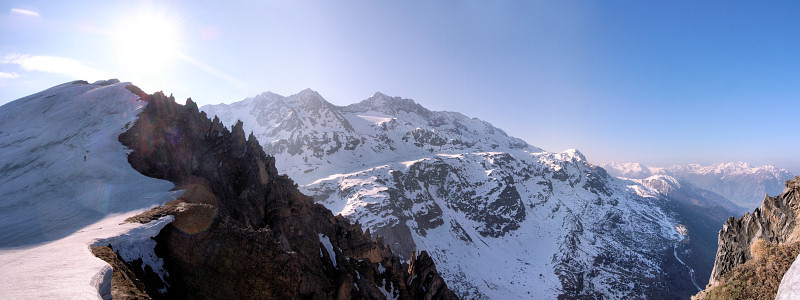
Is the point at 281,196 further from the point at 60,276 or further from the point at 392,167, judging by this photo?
the point at 392,167

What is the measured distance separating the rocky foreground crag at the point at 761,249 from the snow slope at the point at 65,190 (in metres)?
17.1

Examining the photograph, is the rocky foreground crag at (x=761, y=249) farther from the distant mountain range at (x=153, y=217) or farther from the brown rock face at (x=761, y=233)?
the distant mountain range at (x=153, y=217)

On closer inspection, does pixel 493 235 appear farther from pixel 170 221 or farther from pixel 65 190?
pixel 65 190

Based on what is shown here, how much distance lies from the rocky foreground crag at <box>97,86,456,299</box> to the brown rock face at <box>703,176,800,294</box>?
1776 centimetres

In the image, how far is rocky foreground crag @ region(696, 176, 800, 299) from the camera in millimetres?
7695

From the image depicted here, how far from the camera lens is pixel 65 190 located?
57.7 feet

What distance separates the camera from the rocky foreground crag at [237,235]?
1338 centimetres

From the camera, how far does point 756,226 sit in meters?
11.3

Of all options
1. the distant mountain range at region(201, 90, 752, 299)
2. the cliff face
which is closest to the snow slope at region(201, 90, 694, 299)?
the distant mountain range at region(201, 90, 752, 299)

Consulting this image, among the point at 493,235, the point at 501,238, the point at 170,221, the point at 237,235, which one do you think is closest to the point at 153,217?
the point at 170,221

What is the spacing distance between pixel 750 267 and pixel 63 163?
3572cm

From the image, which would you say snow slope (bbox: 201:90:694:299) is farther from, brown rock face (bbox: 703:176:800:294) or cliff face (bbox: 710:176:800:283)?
brown rock face (bbox: 703:176:800:294)

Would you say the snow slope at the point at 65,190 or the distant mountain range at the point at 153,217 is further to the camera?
the distant mountain range at the point at 153,217

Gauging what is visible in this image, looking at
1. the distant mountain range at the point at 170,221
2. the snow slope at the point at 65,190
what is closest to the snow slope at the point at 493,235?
the distant mountain range at the point at 170,221
